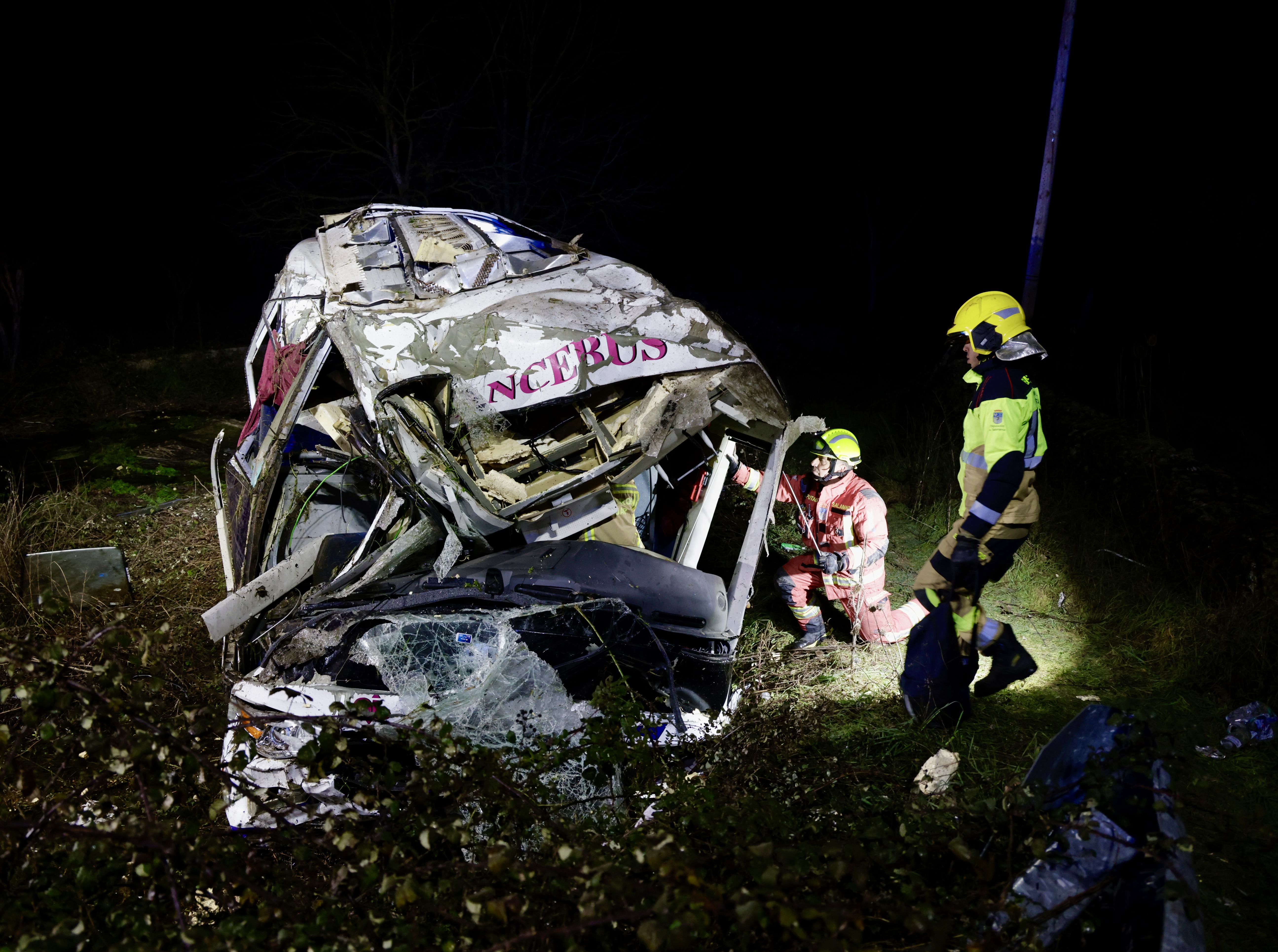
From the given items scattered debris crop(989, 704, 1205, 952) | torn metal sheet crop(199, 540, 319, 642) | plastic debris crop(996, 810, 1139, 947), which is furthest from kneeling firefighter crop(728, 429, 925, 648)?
plastic debris crop(996, 810, 1139, 947)

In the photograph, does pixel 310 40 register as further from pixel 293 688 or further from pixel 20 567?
pixel 293 688

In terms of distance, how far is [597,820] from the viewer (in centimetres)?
221

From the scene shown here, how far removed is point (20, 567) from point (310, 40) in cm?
670

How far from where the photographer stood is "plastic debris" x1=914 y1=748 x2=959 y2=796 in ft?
9.45

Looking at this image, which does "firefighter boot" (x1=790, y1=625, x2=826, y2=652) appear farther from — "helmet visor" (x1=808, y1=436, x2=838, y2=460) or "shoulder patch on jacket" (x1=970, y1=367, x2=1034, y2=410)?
"shoulder patch on jacket" (x1=970, y1=367, x2=1034, y2=410)

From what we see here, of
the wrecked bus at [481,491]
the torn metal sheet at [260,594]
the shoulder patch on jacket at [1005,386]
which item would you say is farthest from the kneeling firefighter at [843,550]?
the torn metal sheet at [260,594]

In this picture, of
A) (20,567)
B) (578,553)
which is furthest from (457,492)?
(20,567)

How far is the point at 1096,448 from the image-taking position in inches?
214

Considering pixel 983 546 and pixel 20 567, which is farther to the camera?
pixel 20 567

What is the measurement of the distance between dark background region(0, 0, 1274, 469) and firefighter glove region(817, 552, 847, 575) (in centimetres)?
281

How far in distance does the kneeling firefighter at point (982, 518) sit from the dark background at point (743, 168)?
9.30 ft

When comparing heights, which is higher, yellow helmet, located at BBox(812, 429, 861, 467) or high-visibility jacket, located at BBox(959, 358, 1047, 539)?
high-visibility jacket, located at BBox(959, 358, 1047, 539)

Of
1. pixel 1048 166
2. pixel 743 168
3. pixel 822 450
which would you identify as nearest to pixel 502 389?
pixel 822 450

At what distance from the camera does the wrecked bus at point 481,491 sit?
8.23 feet
